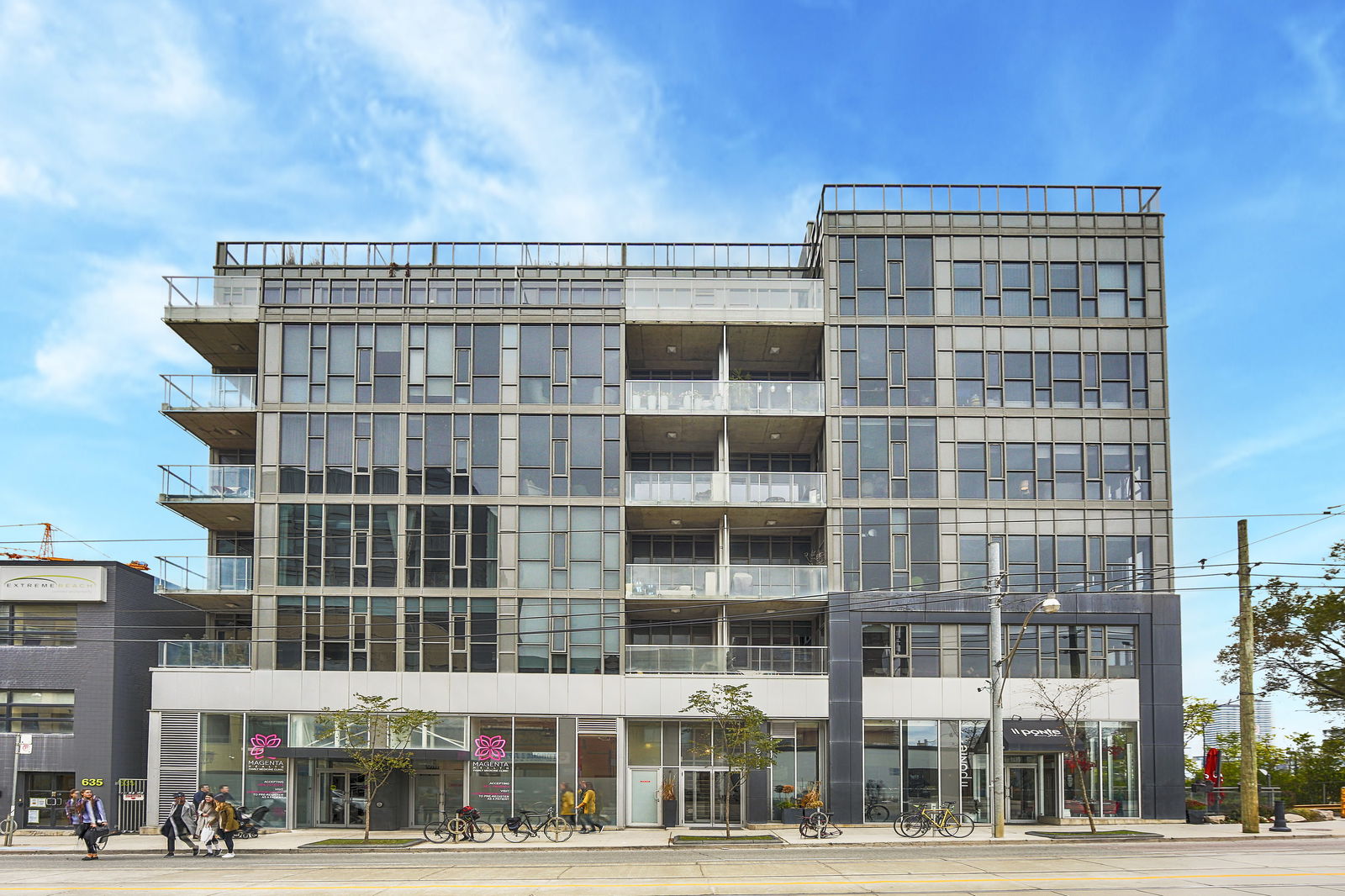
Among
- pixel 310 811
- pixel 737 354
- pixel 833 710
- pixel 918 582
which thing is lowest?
pixel 310 811

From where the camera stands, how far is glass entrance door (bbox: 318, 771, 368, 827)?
1463 inches

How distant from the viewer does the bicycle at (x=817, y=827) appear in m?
33.2

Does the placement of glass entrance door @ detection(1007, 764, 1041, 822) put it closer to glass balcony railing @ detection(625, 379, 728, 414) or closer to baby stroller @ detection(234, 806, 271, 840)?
glass balcony railing @ detection(625, 379, 728, 414)

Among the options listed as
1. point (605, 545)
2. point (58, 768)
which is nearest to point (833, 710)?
point (605, 545)

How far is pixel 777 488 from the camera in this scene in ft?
130

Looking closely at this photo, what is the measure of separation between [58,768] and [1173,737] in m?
35.7

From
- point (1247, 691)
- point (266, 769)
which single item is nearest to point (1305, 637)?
point (1247, 691)

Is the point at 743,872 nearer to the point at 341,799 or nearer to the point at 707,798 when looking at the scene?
the point at 707,798

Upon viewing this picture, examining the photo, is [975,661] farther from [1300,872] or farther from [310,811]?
[310,811]

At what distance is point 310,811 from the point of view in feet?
122

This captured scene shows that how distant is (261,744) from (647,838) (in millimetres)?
13057

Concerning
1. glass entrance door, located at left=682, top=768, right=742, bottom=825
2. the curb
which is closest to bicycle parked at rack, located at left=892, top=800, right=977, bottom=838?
the curb

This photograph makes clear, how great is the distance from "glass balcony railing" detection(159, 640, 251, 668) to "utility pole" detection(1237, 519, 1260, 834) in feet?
101

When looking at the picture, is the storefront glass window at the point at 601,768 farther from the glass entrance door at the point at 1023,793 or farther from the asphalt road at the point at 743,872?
the glass entrance door at the point at 1023,793
